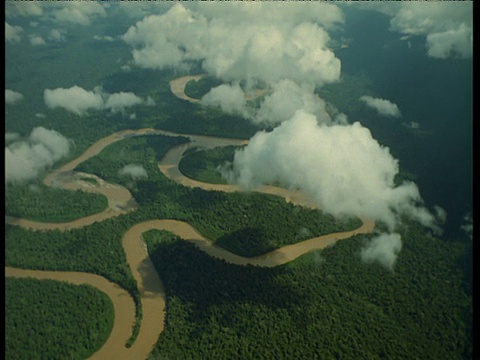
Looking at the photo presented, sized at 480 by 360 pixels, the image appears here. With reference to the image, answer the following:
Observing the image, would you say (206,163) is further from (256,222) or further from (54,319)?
(54,319)

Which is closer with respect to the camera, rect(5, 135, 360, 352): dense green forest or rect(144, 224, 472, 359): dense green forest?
rect(144, 224, 472, 359): dense green forest

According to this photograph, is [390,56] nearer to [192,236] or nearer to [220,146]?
[220,146]

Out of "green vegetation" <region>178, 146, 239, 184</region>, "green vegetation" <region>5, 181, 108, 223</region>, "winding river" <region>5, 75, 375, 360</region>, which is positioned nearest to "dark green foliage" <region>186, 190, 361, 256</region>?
"winding river" <region>5, 75, 375, 360</region>

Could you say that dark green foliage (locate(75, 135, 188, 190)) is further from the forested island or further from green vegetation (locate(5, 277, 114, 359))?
green vegetation (locate(5, 277, 114, 359))

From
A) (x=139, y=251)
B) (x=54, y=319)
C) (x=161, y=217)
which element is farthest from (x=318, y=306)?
(x=161, y=217)

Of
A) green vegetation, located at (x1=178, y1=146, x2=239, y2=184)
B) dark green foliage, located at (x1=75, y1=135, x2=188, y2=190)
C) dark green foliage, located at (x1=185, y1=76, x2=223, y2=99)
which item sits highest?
dark green foliage, located at (x1=185, y1=76, x2=223, y2=99)

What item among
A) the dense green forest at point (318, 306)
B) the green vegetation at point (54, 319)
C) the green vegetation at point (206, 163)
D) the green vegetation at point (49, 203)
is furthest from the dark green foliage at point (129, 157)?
the green vegetation at point (54, 319)
